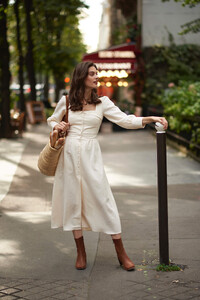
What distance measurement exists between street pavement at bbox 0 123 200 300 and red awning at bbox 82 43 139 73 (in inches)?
482

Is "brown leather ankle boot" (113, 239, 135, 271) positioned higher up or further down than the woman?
further down

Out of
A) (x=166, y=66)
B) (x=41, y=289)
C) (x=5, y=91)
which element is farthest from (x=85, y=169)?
(x=166, y=66)

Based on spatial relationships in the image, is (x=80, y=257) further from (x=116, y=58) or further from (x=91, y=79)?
(x=116, y=58)

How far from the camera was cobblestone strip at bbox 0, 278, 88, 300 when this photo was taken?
4.18m

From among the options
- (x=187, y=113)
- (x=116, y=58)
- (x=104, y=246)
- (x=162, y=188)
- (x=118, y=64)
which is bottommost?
(x=104, y=246)

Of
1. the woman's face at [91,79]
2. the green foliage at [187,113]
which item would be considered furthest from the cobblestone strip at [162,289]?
the green foliage at [187,113]

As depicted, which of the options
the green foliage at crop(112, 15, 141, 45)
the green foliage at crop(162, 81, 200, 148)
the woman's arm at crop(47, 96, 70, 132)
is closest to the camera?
the woman's arm at crop(47, 96, 70, 132)

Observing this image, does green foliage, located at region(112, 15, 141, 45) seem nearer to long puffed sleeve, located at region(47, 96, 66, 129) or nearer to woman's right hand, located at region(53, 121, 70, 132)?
long puffed sleeve, located at region(47, 96, 66, 129)

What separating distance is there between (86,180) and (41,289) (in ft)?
3.39

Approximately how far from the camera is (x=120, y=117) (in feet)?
16.2

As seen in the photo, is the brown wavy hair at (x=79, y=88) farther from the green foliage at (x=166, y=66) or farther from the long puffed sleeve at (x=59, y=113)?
the green foliage at (x=166, y=66)

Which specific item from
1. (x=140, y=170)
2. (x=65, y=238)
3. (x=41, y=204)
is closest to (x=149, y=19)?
(x=140, y=170)

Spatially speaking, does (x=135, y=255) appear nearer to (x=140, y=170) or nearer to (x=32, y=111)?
(x=140, y=170)

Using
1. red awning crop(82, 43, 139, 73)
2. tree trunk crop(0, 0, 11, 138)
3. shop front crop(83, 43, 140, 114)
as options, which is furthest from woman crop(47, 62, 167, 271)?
red awning crop(82, 43, 139, 73)
